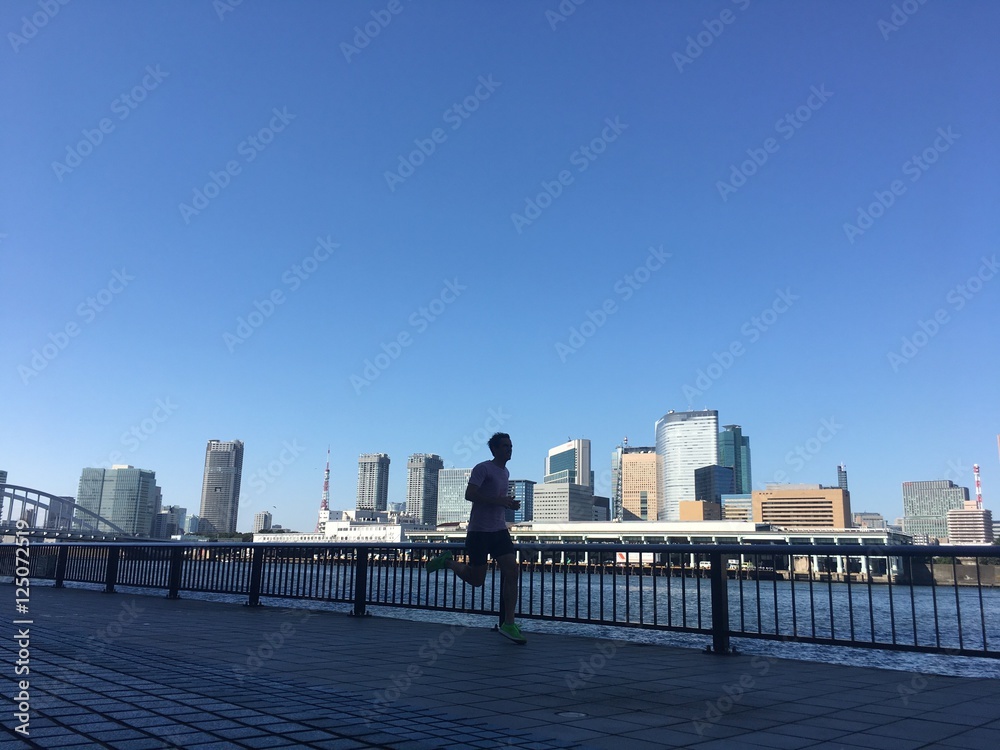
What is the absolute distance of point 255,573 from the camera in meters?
10.6

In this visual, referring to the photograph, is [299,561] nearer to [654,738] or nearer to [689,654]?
[689,654]

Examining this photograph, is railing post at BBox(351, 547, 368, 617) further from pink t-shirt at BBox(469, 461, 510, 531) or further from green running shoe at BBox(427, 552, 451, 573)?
pink t-shirt at BBox(469, 461, 510, 531)

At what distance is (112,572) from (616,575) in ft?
32.1

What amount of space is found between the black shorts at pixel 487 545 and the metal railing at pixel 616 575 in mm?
458

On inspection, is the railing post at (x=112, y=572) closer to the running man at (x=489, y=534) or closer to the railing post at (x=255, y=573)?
the railing post at (x=255, y=573)

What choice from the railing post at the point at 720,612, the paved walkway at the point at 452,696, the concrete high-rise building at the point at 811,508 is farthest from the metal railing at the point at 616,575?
the concrete high-rise building at the point at 811,508

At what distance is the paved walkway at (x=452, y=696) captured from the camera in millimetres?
3256

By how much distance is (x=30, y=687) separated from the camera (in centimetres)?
396

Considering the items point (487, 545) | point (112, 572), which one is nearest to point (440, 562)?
point (487, 545)

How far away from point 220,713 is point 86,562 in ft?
41.6

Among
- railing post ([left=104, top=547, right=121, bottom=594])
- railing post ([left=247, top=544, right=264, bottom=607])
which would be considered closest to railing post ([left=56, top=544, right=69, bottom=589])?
railing post ([left=104, top=547, right=121, bottom=594])

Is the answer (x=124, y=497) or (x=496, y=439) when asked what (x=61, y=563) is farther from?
(x=124, y=497)

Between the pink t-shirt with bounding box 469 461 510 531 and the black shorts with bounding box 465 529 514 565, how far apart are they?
57 mm

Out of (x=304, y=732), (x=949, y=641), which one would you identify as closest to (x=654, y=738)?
(x=304, y=732)
